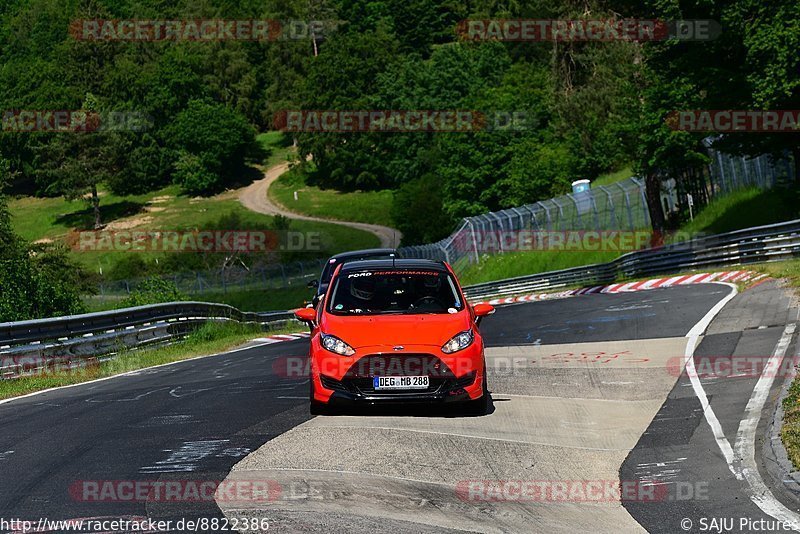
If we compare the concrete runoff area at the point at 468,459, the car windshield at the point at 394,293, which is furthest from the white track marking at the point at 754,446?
the car windshield at the point at 394,293

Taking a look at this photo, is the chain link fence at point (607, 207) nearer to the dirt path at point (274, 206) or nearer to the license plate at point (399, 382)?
the dirt path at point (274, 206)

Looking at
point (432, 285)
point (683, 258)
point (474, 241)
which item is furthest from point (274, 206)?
point (432, 285)

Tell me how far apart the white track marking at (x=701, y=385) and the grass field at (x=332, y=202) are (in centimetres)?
8229

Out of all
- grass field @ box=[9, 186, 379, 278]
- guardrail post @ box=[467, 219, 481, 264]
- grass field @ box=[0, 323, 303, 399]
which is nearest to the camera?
grass field @ box=[0, 323, 303, 399]

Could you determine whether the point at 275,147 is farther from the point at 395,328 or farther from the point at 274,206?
the point at 395,328

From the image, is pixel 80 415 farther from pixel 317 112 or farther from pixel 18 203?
pixel 18 203

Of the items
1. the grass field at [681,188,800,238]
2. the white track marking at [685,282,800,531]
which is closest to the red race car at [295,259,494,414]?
the white track marking at [685,282,800,531]

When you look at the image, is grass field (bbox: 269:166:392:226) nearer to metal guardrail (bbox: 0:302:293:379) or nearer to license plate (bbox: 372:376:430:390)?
metal guardrail (bbox: 0:302:293:379)

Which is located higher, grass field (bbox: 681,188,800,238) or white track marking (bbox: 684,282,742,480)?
white track marking (bbox: 684,282,742,480)

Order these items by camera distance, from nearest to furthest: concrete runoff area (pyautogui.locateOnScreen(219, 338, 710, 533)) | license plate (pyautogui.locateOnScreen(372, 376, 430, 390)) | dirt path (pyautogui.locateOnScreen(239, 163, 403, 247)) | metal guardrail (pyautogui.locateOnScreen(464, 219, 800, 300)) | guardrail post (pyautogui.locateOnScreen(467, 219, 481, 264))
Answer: concrete runoff area (pyautogui.locateOnScreen(219, 338, 710, 533))
license plate (pyautogui.locateOnScreen(372, 376, 430, 390))
metal guardrail (pyautogui.locateOnScreen(464, 219, 800, 300))
guardrail post (pyautogui.locateOnScreen(467, 219, 481, 264))
dirt path (pyautogui.locateOnScreen(239, 163, 403, 247))

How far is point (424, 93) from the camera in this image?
103750 millimetres

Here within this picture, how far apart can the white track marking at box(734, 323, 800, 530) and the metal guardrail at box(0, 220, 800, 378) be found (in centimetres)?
1220

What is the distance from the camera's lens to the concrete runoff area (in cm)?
750

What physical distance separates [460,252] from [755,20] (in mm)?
31397
